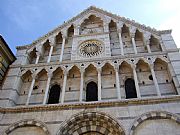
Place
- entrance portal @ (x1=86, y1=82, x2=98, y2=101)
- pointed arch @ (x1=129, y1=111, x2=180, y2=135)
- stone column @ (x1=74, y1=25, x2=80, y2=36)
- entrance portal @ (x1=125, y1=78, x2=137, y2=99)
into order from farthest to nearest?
stone column @ (x1=74, y1=25, x2=80, y2=36) → entrance portal @ (x1=86, y1=82, x2=98, y2=101) → entrance portal @ (x1=125, y1=78, x2=137, y2=99) → pointed arch @ (x1=129, y1=111, x2=180, y2=135)

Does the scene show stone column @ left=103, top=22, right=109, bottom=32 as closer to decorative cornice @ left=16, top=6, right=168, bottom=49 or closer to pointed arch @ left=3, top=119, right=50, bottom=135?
decorative cornice @ left=16, top=6, right=168, bottom=49

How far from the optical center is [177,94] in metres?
8.15

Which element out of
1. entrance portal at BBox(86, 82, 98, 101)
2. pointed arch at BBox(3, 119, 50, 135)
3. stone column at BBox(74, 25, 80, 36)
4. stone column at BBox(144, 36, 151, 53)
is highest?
stone column at BBox(74, 25, 80, 36)

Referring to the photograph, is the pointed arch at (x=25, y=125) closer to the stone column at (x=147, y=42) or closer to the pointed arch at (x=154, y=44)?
the stone column at (x=147, y=42)

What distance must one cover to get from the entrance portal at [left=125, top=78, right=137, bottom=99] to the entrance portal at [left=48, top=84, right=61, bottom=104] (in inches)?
115

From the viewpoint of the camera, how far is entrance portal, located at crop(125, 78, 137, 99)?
8823 millimetres

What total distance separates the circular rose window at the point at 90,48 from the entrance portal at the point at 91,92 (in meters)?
1.61

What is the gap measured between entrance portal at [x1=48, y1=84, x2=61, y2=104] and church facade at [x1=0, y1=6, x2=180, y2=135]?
0.04 m

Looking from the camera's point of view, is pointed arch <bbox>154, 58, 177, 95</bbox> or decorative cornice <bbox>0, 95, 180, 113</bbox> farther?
pointed arch <bbox>154, 58, 177, 95</bbox>

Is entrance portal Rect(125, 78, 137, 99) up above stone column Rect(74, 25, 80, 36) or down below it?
below

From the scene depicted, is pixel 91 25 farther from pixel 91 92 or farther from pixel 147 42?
pixel 91 92

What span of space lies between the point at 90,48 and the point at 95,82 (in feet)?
6.52

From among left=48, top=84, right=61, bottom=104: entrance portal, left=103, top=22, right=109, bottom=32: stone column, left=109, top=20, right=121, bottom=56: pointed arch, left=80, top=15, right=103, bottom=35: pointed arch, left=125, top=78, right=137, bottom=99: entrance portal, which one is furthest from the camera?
left=80, top=15, right=103, bottom=35: pointed arch

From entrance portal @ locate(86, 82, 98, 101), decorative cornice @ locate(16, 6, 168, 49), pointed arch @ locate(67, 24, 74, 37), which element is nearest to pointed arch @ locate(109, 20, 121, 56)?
decorative cornice @ locate(16, 6, 168, 49)
